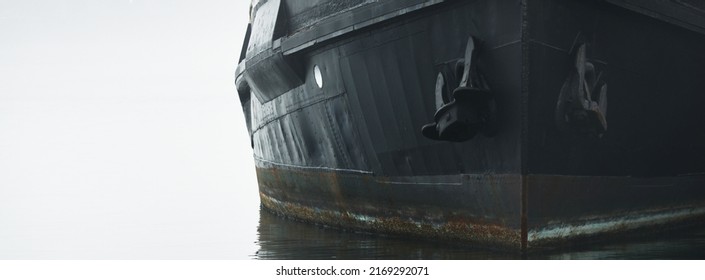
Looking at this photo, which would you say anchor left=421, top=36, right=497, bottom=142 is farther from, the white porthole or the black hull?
the white porthole

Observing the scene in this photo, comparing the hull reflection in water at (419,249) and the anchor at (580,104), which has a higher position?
the anchor at (580,104)

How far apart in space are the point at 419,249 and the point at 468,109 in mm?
1334

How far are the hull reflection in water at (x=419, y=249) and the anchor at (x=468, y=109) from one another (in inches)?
37.1

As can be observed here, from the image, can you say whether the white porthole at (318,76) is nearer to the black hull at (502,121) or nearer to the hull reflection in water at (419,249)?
the black hull at (502,121)

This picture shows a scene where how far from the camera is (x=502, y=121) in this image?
235 inches

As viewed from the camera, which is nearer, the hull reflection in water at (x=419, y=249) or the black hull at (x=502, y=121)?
the black hull at (x=502, y=121)

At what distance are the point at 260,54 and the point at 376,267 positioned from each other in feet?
12.6

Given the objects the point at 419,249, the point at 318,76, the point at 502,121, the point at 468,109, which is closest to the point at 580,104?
the point at 502,121

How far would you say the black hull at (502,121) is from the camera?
19.4 ft

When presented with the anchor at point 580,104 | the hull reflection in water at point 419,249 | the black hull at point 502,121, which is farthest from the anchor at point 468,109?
the hull reflection in water at point 419,249

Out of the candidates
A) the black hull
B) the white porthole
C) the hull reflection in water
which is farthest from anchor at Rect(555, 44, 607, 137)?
the white porthole

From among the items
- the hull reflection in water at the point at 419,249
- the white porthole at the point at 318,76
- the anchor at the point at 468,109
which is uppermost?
the white porthole at the point at 318,76

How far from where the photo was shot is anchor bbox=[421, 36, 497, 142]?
5797 millimetres

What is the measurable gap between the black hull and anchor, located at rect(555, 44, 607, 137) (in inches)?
0.9
